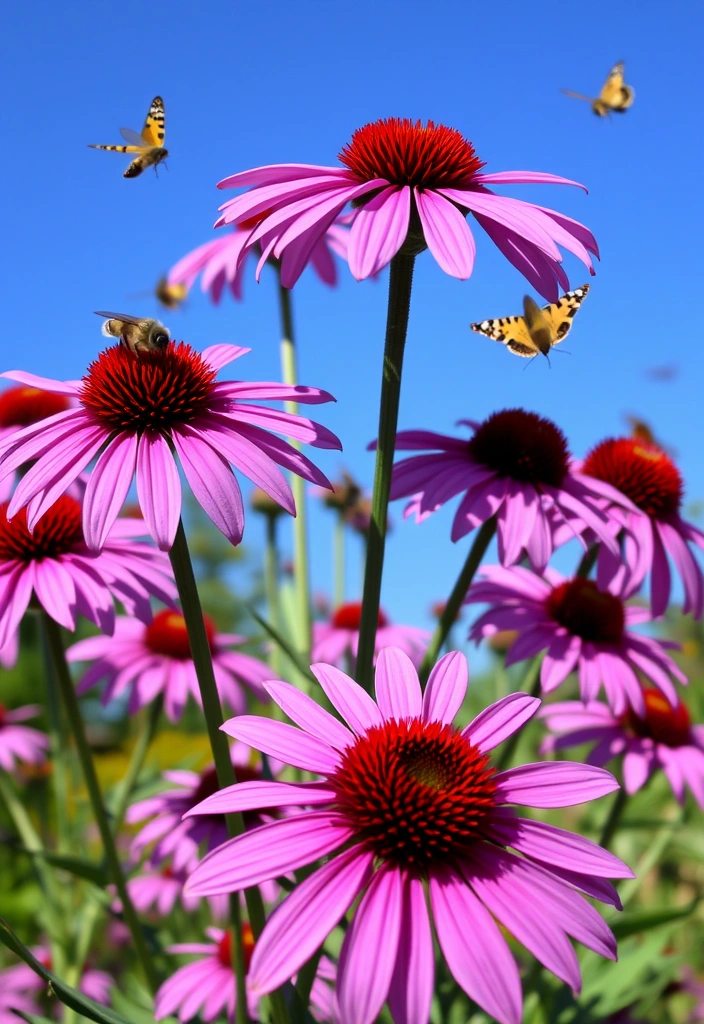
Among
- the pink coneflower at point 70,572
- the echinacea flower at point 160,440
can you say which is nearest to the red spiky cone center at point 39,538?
the pink coneflower at point 70,572

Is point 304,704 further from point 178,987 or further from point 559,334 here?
point 559,334

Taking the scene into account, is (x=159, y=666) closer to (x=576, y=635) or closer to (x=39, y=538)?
(x=39, y=538)

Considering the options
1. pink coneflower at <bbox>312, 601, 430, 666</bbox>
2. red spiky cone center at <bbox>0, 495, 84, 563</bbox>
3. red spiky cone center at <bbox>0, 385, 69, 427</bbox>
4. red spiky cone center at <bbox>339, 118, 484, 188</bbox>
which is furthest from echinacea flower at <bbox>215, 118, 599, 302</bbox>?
pink coneflower at <bbox>312, 601, 430, 666</bbox>

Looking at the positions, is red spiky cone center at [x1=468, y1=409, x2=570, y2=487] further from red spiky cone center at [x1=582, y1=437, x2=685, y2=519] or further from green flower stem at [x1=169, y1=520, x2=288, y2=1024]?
green flower stem at [x1=169, y1=520, x2=288, y2=1024]

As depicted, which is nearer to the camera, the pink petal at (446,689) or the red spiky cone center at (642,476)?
the pink petal at (446,689)

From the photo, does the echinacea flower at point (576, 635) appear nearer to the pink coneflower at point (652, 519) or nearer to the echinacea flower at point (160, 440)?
the pink coneflower at point (652, 519)

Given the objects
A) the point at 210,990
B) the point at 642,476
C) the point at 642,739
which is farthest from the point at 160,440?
the point at 642,739
